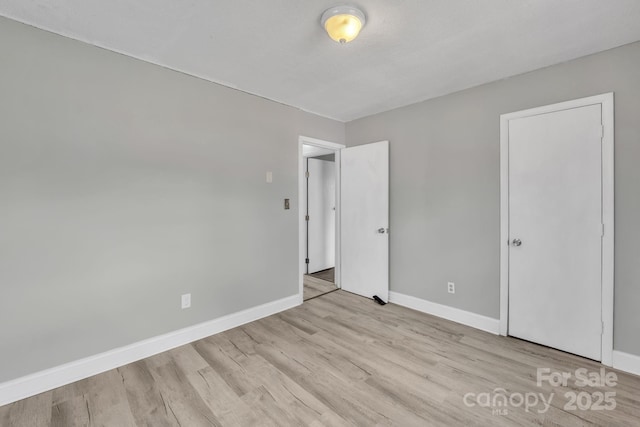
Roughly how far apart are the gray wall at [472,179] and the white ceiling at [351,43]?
20 centimetres

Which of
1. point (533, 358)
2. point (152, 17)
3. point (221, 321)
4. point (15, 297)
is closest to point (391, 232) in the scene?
point (533, 358)

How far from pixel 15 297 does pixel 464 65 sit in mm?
3718

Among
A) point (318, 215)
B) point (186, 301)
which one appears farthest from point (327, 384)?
point (318, 215)

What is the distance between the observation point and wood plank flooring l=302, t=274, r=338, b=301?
3.79 m

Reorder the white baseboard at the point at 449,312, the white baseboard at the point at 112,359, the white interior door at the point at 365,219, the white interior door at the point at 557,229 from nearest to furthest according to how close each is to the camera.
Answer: the white baseboard at the point at 112,359 < the white interior door at the point at 557,229 < the white baseboard at the point at 449,312 < the white interior door at the point at 365,219

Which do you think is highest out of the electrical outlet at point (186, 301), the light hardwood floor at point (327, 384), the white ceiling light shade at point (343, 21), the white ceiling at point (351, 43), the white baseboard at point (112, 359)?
the white ceiling at point (351, 43)

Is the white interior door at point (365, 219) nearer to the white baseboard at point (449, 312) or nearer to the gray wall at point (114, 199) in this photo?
the white baseboard at point (449, 312)

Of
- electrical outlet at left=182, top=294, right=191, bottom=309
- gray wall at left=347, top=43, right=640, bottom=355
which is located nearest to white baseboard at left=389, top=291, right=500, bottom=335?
gray wall at left=347, top=43, right=640, bottom=355

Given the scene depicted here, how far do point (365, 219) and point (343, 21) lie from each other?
240cm

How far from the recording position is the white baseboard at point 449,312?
8.86 feet

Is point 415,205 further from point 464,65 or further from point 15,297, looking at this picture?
point 15,297

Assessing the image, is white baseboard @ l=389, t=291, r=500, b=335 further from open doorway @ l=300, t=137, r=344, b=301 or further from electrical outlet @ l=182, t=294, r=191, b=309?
electrical outlet @ l=182, t=294, r=191, b=309

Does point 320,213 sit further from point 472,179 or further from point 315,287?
point 472,179

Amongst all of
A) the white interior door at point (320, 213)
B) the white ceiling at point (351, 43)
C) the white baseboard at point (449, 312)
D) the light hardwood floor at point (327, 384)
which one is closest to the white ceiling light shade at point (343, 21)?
the white ceiling at point (351, 43)
